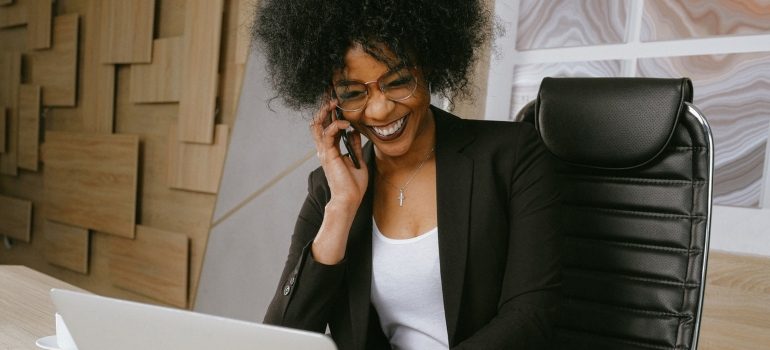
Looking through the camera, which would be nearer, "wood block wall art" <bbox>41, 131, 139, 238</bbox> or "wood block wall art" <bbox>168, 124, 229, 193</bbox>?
"wood block wall art" <bbox>168, 124, 229, 193</bbox>

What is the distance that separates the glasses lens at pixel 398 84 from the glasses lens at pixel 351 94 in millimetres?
40

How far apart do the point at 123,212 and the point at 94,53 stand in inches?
35.2

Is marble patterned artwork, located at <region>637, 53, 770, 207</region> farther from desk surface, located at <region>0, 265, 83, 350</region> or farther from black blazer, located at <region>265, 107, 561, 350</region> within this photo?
desk surface, located at <region>0, 265, 83, 350</region>

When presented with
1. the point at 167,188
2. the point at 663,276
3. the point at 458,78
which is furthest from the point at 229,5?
the point at 663,276

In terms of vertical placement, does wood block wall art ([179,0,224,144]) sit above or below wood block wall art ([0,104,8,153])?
above

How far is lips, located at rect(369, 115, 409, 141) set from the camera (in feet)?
4.07

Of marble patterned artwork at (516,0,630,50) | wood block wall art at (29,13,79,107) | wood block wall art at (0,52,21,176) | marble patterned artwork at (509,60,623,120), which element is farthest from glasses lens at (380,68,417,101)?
wood block wall art at (0,52,21,176)

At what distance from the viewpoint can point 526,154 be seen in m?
1.28

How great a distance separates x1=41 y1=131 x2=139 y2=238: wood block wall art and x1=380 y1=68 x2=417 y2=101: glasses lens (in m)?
2.50

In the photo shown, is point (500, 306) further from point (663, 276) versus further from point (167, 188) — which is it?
point (167, 188)

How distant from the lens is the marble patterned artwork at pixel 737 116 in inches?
67.9

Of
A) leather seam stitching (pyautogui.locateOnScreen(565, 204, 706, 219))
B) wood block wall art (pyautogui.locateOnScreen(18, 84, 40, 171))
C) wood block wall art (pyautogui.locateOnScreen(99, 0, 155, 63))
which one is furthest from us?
wood block wall art (pyautogui.locateOnScreen(18, 84, 40, 171))

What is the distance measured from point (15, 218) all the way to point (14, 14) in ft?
4.10

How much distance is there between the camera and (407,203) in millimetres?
1320
